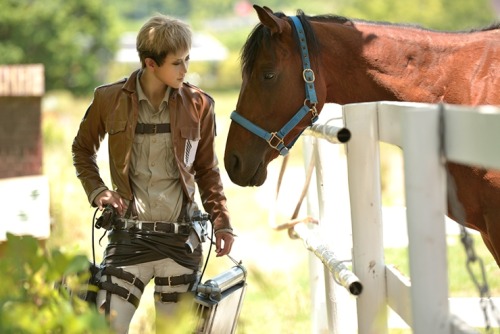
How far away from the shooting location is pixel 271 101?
13.6 ft

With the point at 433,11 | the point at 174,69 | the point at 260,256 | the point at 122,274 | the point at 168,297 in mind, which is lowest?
the point at 433,11

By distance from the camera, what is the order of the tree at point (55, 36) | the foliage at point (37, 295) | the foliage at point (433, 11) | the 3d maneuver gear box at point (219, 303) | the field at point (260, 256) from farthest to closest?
the foliage at point (433, 11) → the tree at point (55, 36) → the field at point (260, 256) → the 3d maneuver gear box at point (219, 303) → the foliage at point (37, 295)

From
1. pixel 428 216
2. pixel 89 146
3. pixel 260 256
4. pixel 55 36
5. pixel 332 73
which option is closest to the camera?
pixel 428 216

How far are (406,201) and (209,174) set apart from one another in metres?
1.67

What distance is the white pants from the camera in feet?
12.2

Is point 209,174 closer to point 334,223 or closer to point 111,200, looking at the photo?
point 111,200

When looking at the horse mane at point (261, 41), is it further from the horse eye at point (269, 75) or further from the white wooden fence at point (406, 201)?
the white wooden fence at point (406, 201)

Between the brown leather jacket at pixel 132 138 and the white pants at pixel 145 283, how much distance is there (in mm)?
252

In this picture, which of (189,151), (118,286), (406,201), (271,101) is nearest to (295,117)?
(271,101)

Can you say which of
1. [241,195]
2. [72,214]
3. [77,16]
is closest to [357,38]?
[72,214]

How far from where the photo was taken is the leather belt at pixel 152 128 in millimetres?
3877

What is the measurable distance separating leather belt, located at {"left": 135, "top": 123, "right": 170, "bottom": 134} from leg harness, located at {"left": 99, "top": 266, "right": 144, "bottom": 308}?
534 millimetres

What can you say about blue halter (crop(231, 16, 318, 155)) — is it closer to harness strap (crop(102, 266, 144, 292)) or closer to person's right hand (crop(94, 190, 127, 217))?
person's right hand (crop(94, 190, 127, 217))

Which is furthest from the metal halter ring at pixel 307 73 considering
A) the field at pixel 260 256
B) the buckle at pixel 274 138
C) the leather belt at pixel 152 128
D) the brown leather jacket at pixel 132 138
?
the field at pixel 260 256
